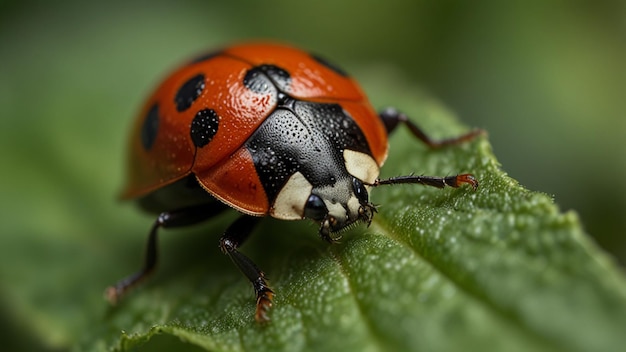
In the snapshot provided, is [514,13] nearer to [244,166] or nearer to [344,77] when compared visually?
[344,77]

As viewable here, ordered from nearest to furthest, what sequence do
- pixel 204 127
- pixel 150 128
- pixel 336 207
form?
1. pixel 336 207
2. pixel 204 127
3. pixel 150 128

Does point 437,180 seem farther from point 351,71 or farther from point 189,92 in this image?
point 351,71

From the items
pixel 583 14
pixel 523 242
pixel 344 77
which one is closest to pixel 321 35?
pixel 583 14

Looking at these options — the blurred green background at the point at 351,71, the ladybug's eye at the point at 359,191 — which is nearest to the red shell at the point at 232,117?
the ladybug's eye at the point at 359,191

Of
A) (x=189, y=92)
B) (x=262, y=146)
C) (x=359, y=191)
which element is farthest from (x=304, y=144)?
(x=189, y=92)

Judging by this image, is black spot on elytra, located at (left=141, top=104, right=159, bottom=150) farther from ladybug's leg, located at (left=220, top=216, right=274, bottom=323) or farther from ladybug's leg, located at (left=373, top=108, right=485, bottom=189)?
ladybug's leg, located at (left=373, top=108, right=485, bottom=189)

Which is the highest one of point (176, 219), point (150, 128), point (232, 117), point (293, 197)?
point (232, 117)
